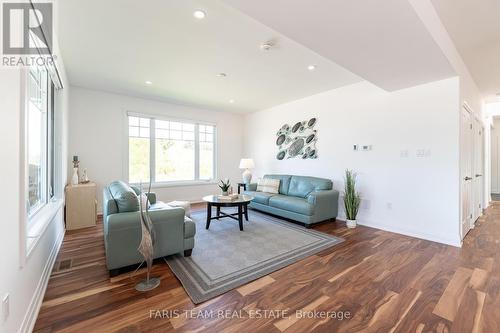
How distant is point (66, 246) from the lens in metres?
2.97

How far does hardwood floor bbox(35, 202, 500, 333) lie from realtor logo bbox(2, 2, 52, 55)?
191cm

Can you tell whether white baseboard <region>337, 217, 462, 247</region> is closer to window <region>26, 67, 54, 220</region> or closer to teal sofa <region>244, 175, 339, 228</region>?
teal sofa <region>244, 175, 339, 228</region>

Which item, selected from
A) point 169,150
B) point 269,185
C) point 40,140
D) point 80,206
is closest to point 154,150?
point 169,150

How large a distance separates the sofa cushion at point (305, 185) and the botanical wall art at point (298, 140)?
23.1 inches

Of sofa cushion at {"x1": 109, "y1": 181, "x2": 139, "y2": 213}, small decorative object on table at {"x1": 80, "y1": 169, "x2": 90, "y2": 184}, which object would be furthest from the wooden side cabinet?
sofa cushion at {"x1": 109, "y1": 181, "x2": 139, "y2": 213}

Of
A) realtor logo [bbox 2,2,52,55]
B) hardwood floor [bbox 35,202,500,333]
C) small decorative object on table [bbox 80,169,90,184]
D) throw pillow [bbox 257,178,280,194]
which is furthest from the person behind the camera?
throw pillow [bbox 257,178,280,194]

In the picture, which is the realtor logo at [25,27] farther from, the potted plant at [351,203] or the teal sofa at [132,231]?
the potted plant at [351,203]

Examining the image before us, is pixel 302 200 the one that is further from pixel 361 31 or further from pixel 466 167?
pixel 361 31

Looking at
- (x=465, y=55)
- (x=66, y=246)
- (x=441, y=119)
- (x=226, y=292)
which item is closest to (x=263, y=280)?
(x=226, y=292)

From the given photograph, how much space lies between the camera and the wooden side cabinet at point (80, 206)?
3.66 metres

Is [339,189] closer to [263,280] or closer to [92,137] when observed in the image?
[263,280]

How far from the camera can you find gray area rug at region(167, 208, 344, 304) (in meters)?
2.14

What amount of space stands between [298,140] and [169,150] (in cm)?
326

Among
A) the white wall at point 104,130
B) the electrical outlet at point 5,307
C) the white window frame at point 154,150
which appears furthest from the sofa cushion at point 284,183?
the electrical outlet at point 5,307
